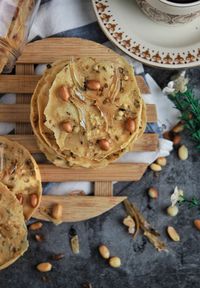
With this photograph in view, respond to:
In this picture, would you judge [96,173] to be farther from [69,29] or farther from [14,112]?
[69,29]

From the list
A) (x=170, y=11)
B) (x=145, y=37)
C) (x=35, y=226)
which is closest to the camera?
(x=170, y=11)

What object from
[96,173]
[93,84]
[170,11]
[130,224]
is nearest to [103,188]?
[96,173]

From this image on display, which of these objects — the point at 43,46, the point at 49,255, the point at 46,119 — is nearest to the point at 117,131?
the point at 46,119

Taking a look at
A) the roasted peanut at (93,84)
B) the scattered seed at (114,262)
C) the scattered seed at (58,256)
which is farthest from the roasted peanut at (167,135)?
the scattered seed at (58,256)

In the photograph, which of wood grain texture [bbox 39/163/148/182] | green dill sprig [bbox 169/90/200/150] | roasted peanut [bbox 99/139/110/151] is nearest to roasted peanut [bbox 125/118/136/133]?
roasted peanut [bbox 99/139/110/151]

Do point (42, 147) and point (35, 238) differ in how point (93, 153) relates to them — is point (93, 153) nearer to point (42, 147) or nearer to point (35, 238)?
point (42, 147)
